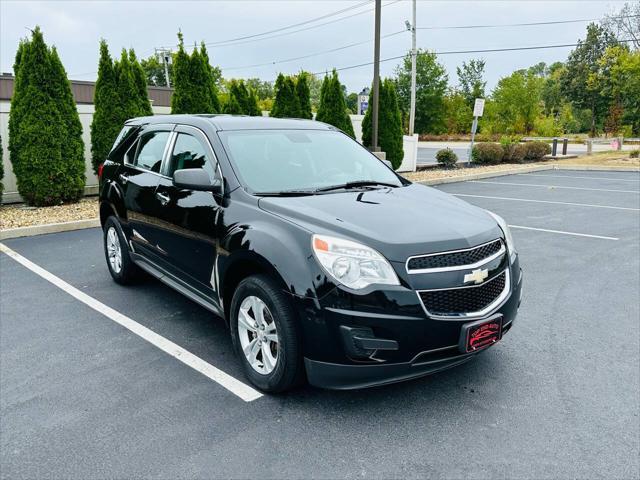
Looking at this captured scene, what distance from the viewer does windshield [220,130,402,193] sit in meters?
3.85

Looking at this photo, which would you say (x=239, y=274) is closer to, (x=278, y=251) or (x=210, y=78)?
(x=278, y=251)

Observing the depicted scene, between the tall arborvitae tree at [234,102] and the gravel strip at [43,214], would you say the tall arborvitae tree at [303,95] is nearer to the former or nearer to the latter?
the tall arborvitae tree at [234,102]

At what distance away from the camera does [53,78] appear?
33.1ft

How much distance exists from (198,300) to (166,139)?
5.17ft

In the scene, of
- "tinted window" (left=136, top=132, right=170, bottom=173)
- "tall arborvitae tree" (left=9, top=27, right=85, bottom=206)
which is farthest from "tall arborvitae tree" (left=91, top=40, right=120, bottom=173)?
"tinted window" (left=136, top=132, right=170, bottom=173)

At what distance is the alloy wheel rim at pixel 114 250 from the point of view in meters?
5.58

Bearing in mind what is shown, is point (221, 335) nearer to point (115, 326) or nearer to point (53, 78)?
point (115, 326)

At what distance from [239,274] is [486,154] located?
62.8ft

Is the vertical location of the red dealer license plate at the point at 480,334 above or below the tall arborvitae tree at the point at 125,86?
below

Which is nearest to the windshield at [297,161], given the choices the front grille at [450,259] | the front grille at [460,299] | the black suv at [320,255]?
the black suv at [320,255]

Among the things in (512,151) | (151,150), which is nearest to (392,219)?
(151,150)

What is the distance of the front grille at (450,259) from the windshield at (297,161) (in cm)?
120

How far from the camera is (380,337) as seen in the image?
286 centimetres

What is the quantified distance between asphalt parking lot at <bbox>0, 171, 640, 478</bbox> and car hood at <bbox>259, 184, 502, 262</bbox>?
105 cm
